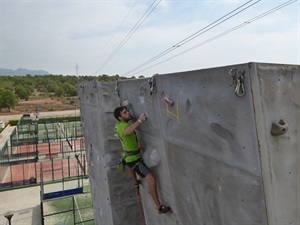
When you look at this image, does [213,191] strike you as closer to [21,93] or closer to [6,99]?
[6,99]

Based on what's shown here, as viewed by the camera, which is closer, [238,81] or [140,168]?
[238,81]

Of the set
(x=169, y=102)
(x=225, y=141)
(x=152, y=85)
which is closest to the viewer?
(x=225, y=141)

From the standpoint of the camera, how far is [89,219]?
44.9 ft

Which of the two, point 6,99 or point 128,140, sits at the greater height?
point 6,99

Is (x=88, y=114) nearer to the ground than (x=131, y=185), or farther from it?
farther from it

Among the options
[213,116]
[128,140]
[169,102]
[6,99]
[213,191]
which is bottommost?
[213,191]

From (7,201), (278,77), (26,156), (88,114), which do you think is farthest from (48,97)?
(278,77)

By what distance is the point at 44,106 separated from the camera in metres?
64.3

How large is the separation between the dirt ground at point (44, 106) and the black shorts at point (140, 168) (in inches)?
2248

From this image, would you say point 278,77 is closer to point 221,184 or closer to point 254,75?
point 254,75

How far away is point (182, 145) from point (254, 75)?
137 centimetres

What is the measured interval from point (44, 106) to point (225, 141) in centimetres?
6646

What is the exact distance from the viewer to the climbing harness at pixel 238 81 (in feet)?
6.50

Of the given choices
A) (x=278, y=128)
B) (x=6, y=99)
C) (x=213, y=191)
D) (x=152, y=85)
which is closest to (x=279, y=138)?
(x=278, y=128)
